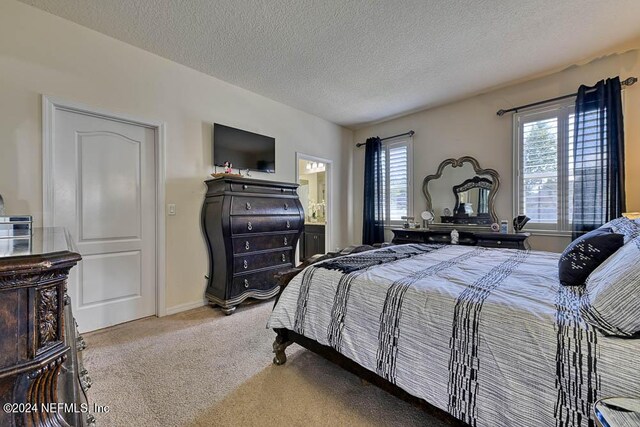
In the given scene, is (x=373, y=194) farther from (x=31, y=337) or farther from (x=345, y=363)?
(x=31, y=337)

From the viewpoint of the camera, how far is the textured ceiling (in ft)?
7.04

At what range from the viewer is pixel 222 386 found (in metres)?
1.71

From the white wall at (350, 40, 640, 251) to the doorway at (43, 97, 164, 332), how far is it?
11.9ft

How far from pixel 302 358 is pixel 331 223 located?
3104mm

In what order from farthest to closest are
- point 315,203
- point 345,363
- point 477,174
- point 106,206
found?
point 315,203 < point 477,174 < point 106,206 < point 345,363

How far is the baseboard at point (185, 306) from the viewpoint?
114 inches

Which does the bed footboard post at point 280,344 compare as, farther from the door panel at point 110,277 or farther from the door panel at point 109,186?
the door panel at point 109,186

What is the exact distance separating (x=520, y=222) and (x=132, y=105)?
4.42 m

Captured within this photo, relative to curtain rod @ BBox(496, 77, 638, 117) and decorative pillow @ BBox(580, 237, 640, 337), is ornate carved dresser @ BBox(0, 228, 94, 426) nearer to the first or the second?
decorative pillow @ BBox(580, 237, 640, 337)

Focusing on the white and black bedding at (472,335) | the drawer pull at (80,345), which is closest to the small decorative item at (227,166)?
the white and black bedding at (472,335)

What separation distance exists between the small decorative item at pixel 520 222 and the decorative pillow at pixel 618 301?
2.38m

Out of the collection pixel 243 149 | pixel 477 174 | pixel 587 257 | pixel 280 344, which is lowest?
pixel 280 344

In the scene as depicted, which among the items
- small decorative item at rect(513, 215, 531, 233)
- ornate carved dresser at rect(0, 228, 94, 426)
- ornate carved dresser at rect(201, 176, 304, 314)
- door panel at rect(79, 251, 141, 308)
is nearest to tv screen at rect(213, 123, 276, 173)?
ornate carved dresser at rect(201, 176, 304, 314)

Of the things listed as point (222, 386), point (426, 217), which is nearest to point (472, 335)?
point (222, 386)
